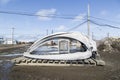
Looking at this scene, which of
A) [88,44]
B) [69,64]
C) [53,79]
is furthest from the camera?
[88,44]

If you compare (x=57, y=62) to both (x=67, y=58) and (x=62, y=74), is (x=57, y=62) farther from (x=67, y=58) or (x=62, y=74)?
(x=62, y=74)

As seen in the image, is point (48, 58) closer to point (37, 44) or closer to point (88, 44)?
point (37, 44)

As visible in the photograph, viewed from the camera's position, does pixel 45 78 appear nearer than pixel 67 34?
Yes

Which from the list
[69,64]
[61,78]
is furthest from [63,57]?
[61,78]

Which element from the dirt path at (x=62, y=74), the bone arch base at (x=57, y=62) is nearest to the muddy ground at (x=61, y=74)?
the dirt path at (x=62, y=74)

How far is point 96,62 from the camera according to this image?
2781 cm

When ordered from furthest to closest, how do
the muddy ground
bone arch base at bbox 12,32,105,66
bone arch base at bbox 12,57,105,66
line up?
bone arch base at bbox 12,32,105,66, bone arch base at bbox 12,57,105,66, the muddy ground

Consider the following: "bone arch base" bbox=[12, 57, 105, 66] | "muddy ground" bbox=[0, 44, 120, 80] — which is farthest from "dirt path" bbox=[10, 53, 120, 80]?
"bone arch base" bbox=[12, 57, 105, 66]

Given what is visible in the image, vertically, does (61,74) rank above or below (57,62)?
below

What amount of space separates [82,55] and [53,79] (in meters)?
12.8

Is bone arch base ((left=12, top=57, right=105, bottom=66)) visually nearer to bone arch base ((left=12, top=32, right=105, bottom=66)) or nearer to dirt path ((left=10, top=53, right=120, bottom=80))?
bone arch base ((left=12, top=32, right=105, bottom=66))

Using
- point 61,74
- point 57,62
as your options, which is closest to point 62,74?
point 61,74

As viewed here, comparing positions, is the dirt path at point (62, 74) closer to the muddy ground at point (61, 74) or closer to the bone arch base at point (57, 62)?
the muddy ground at point (61, 74)

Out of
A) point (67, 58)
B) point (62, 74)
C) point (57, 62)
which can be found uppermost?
point (67, 58)
